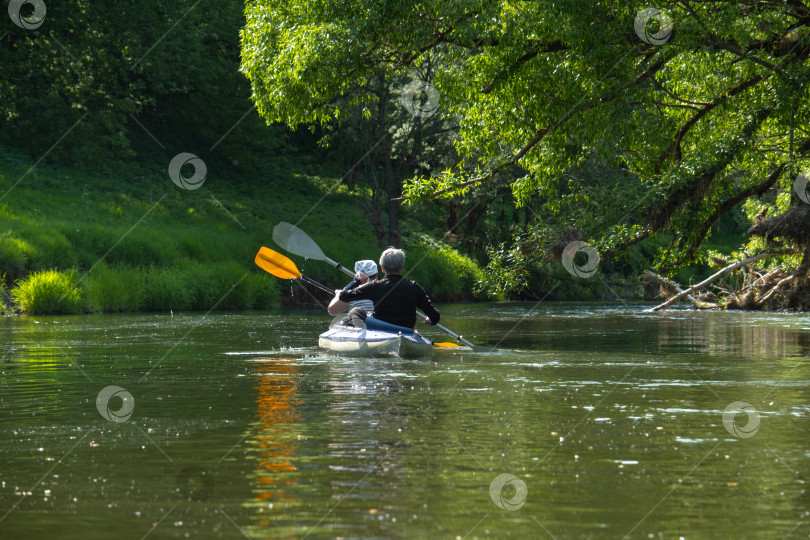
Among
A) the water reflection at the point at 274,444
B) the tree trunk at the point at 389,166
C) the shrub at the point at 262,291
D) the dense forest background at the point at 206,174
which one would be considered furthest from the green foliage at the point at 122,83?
the water reflection at the point at 274,444

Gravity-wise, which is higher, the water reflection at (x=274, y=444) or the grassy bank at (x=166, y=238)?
the grassy bank at (x=166, y=238)

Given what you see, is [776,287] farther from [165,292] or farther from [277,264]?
[165,292]

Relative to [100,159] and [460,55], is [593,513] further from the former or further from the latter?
[100,159]

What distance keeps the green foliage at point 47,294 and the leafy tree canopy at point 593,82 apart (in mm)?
8930

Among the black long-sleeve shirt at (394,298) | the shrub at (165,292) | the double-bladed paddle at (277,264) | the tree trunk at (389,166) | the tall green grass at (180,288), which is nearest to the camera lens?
the black long-sleeve shirt at (394,298)

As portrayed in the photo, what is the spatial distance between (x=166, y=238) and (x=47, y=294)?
277 inches

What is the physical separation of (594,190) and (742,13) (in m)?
3.80

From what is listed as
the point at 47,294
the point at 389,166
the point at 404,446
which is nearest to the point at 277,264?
the point at 47,294

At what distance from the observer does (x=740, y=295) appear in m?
28.4

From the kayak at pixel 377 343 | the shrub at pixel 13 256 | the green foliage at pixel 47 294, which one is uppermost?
the shrub at pixel 13 256

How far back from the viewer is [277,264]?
16688mm

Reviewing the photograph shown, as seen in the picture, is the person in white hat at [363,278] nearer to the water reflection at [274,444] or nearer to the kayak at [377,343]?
the kayak at [377,343]

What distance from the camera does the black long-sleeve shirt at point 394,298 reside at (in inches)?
516

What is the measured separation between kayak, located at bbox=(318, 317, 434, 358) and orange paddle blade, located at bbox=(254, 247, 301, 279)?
3096 mm
